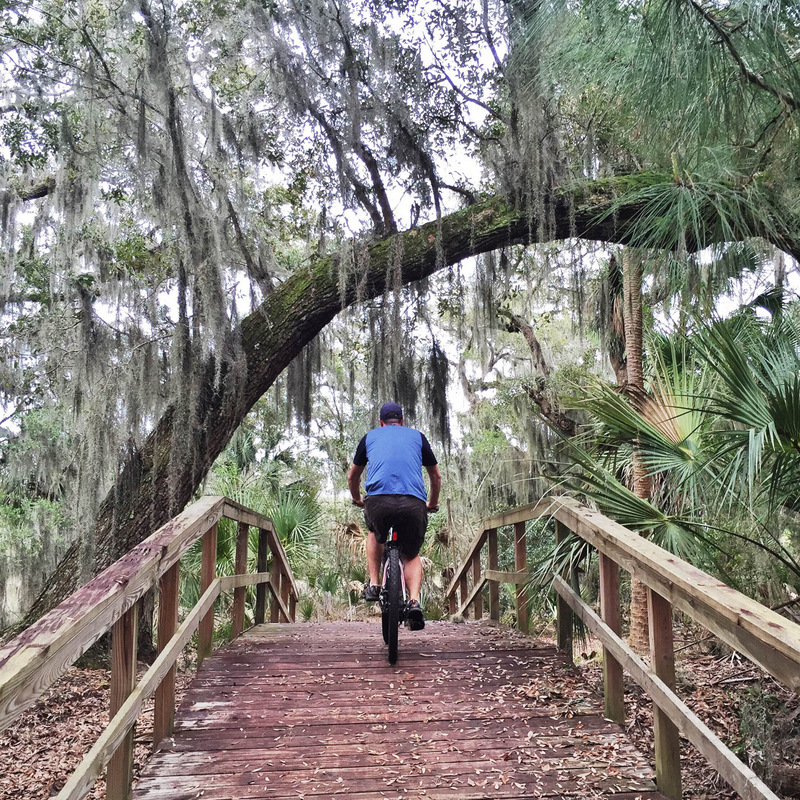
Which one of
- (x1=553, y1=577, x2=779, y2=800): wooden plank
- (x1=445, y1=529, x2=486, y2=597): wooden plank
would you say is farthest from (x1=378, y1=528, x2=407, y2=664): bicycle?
(x1=445, y1=529, x2=486, y2=597): wooden plank

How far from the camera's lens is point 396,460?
4.21m

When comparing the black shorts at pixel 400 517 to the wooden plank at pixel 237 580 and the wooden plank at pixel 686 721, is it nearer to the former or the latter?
the wooden plank at pixel 237 580

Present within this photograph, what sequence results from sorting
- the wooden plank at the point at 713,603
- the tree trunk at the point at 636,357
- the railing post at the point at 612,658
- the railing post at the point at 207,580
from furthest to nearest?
1. the tree trunk at the point at 636,357
2. the railing post at the point at 207,580
3. the railing post at the point at 612,658
4. the wooden plank at the point at 713,603

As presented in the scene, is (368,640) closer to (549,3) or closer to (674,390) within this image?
(674,390)

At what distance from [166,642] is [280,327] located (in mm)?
3236

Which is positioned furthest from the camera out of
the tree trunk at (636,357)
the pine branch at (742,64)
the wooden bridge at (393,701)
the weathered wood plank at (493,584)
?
the tree trunk at (636,357)

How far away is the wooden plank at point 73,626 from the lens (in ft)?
4.52

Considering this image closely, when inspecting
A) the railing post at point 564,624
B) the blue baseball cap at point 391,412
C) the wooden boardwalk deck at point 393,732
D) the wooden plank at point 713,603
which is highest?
the blue baseball cap at point 391,412

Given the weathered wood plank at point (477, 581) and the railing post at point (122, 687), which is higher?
the railing post at point (122, 687)

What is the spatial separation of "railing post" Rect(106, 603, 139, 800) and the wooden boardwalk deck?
5.6 inches

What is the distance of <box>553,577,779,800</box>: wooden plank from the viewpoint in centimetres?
169

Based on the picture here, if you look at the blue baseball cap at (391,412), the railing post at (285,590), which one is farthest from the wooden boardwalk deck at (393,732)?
the railing post at (285,590)

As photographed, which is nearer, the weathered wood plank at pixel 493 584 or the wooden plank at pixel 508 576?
the wooden plank at pixel 508 576

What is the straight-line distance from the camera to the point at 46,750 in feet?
11.9
